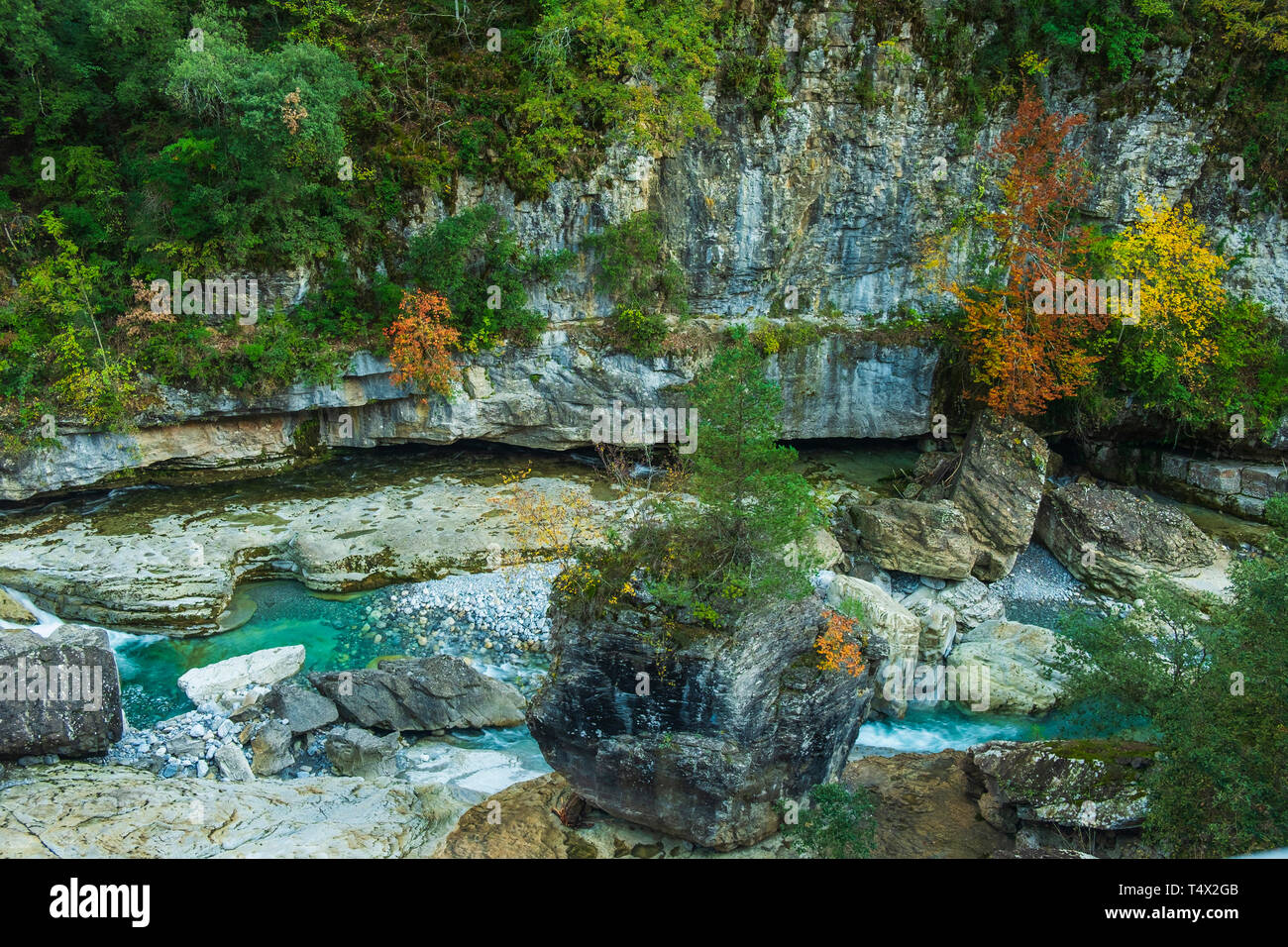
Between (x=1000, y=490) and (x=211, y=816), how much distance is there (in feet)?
55.3

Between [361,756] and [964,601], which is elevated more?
[964,601]

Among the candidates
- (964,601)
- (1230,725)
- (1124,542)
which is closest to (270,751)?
(1230,725)

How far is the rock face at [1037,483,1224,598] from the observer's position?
1852 cm

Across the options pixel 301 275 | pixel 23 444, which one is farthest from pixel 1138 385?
pixel 23 444

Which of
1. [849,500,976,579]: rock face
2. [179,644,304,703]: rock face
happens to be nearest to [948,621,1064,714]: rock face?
[849,500,976,579]: rock face

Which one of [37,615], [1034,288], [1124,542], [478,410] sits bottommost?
[37,615]

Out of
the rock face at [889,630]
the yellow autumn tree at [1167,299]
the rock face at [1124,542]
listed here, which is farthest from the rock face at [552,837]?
the yellow autumn tree at [1167,299]

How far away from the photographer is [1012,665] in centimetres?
1567

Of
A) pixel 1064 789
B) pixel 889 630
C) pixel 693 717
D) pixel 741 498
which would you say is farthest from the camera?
pixel 889 630

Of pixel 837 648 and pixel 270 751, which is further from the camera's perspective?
pixel 270 751

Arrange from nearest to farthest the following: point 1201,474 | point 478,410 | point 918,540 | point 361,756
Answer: point 361,756 < point 918,540 < point 478,410 < point 1201,474

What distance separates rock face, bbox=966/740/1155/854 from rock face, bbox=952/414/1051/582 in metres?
6.96

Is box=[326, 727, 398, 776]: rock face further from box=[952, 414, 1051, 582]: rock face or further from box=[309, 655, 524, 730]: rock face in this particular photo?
box=[952, 414, 1051, 582]: rock face

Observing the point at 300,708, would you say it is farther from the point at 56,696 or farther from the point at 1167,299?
the point at 1167,299
